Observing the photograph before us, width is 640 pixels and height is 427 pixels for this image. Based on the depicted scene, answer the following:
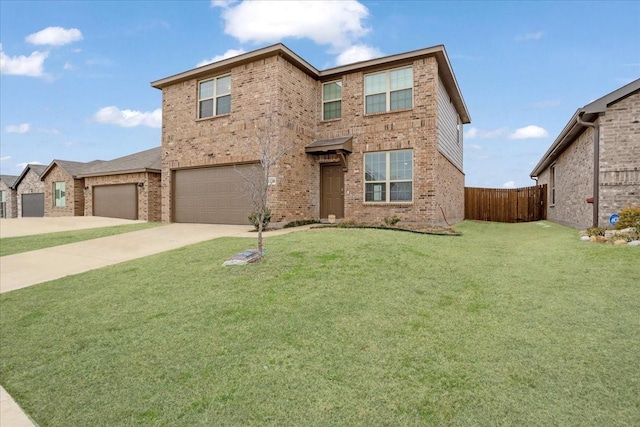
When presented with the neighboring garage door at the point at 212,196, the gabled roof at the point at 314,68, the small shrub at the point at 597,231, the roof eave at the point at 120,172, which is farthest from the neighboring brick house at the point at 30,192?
the small shrub at the point at 597,231

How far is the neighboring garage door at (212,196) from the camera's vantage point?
13.9 meters

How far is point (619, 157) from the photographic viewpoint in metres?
9.87

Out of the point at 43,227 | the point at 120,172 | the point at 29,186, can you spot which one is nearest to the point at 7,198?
the point at 29,186

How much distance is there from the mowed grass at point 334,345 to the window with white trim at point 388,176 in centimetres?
640

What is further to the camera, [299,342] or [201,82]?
[201,82]

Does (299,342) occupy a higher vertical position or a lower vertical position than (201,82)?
lower

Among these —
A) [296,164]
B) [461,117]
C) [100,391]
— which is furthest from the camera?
[461,117]

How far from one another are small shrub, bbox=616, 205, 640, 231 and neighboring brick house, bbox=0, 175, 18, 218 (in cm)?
4031

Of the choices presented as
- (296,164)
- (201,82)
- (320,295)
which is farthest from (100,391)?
(201,82)

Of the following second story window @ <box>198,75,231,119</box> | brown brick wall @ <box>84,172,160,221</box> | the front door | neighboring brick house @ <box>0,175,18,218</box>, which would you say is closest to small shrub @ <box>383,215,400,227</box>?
the front door

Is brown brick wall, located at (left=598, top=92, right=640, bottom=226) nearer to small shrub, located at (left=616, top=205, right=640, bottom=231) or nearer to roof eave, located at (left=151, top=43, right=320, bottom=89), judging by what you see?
small shrub, located at (left=616, top=205, right=640, bottom=231)

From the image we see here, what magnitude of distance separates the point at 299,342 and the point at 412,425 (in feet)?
4.76

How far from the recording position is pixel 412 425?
7.86 feet

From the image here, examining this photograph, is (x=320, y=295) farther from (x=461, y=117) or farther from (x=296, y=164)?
(x=461, y=117)
